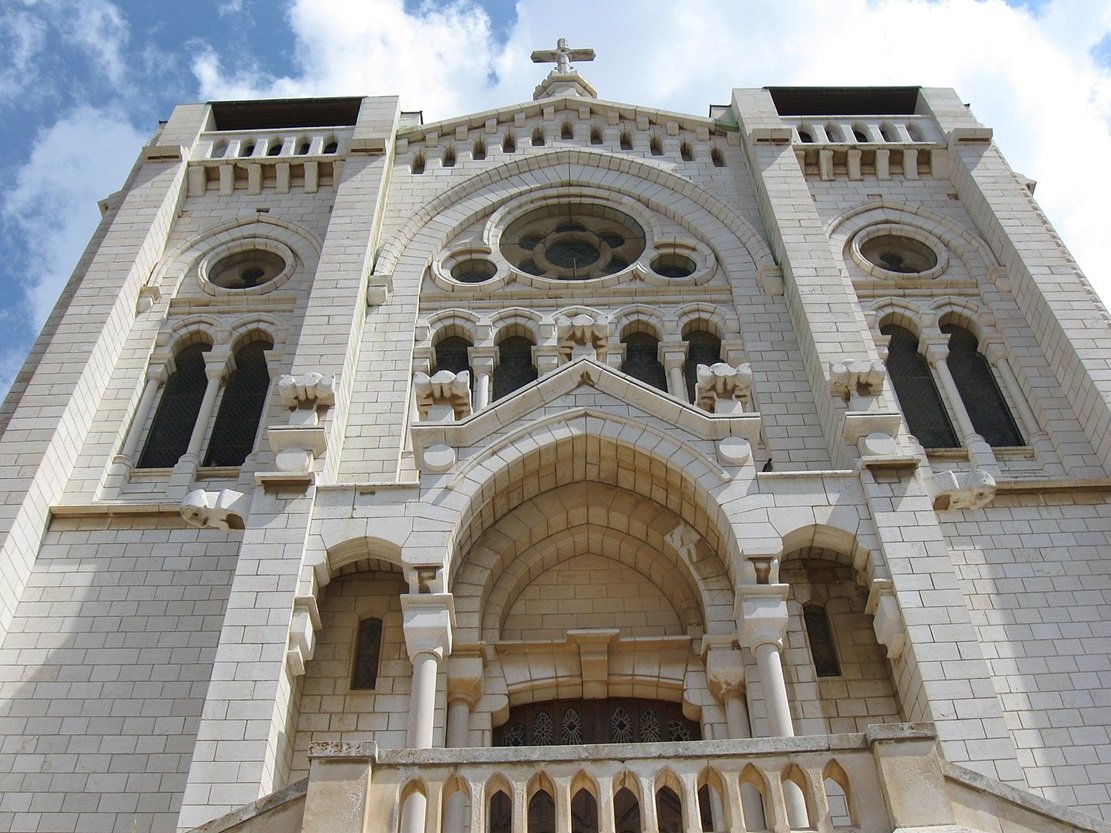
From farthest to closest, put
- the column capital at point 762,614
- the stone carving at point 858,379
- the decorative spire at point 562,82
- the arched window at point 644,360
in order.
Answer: the decorative spire at point 562,82 → the arched window at point 644,360 → the stone carving at point 858,379 → the column capital at point 762,614

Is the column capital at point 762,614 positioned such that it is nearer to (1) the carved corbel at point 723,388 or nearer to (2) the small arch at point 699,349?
(1) the carved corbel at point 723,388

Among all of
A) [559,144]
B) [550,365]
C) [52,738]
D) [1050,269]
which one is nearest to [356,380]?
[550,365]

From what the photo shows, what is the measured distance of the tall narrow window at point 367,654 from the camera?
13617 mm

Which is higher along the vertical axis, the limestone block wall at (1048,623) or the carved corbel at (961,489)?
the carved corbel at (961,489)

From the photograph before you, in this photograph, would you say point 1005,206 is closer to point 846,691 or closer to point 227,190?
point 846,691

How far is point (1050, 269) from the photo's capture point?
1869cm

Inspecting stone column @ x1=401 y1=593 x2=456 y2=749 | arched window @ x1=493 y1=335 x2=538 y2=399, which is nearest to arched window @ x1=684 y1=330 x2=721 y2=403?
arched window @ x1=493 y1=335 x2=538 y2=399

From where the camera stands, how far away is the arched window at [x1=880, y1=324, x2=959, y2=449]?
676 inches

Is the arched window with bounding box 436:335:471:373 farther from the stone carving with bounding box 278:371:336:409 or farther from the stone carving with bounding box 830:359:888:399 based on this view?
the stone carving with bounding box 830:359:888:399

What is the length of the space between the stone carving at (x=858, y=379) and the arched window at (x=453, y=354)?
5774mm

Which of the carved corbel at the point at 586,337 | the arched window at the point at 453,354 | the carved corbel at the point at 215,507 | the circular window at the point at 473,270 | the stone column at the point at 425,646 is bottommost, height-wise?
the stone column at the point at 425,646

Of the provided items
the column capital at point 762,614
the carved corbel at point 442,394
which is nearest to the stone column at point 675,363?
the carved corbel at point 442,394

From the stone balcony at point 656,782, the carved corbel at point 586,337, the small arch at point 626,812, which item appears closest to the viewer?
the stone balcony at point 656,782

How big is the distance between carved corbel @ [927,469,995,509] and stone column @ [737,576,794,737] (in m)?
2.86
